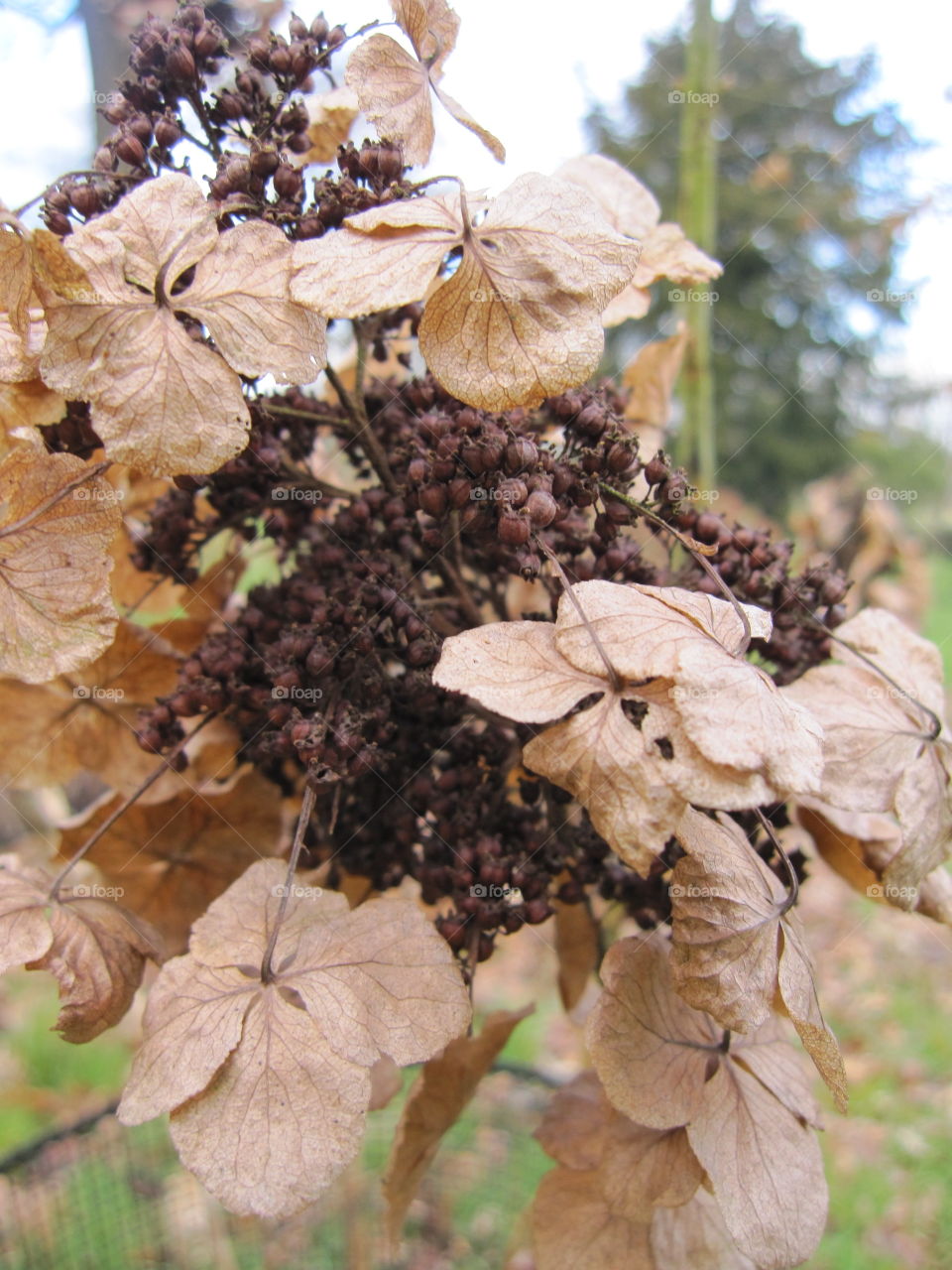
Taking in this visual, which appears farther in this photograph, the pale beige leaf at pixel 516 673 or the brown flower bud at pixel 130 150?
the brown flower bud at pixel 130 150

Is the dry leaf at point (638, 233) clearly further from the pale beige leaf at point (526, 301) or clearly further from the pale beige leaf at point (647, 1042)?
the pale beige leaf at point (647, 1042)

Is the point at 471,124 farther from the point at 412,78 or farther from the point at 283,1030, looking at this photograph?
the point at 283,1030

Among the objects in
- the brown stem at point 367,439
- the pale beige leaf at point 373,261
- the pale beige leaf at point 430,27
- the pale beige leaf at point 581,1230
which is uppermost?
the pale beige leaf at point 430,27

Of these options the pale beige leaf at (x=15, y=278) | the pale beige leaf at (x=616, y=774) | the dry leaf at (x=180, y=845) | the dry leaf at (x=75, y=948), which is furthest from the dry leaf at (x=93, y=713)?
the pale beige leaf at (x=616, y=774)

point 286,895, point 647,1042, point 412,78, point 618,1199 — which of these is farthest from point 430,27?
point 618,1199

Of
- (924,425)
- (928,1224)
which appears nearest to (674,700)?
(928,1224)

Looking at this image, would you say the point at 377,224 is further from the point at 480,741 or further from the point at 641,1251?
the point at 641,1251
